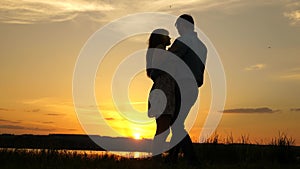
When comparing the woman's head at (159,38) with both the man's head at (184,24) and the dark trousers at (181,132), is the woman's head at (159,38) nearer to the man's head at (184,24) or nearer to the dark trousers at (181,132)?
the man's head at (184,24)

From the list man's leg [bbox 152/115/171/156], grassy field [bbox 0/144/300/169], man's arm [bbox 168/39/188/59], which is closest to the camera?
grassy field [bbox 0/144/300/169]

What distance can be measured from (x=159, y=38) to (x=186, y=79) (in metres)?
0.91

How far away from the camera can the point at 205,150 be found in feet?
44.7

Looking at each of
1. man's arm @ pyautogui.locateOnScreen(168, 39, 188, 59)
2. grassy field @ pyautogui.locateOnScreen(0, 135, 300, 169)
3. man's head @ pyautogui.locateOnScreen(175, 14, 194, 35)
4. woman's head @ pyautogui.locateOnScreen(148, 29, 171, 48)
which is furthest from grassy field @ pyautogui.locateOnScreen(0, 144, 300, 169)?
man's head @ pyautogui.locateOnScreen(175, 14, 194, 35)

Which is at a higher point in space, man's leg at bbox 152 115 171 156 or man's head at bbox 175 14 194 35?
man's head at bbox 175 14 194 35

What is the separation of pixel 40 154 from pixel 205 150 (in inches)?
199

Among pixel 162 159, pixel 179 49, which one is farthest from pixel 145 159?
pixel 179 49

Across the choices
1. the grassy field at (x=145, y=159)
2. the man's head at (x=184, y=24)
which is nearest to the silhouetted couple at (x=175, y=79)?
the man's head at (x=184, y=24)

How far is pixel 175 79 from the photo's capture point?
971 cm

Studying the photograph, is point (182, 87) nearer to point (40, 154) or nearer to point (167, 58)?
point (167, 58)

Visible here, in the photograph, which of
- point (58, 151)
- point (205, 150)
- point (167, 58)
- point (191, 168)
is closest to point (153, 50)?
point (167, 58)

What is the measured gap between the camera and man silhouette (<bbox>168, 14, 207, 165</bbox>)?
9.62 metres

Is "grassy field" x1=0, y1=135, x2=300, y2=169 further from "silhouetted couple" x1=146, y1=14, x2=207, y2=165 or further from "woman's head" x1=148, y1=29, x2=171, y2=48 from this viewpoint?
"woman's head" x1=148, y1=29, x2=171, y2=48

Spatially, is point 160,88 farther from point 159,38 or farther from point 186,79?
point 159,38
